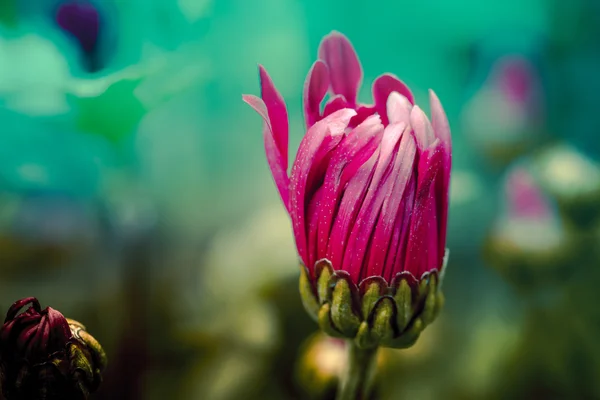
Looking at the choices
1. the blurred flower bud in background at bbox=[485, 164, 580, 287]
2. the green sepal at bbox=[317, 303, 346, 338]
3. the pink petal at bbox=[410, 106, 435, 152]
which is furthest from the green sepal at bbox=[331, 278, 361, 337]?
the blurred flower bud in background at bbox=[485, 164, 580, 287]

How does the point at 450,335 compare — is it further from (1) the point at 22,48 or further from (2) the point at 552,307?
(1) the point at 22,48

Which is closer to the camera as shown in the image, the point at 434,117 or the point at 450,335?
the point at 434,117

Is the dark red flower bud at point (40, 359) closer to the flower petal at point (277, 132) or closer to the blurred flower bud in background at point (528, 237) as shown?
the flower petal at point (277, 132)

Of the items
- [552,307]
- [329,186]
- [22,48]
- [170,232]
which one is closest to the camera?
[329,186]

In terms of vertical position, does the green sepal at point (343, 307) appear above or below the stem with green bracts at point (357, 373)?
above

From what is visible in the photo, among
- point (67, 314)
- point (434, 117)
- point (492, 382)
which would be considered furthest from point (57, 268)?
point (492, 382)

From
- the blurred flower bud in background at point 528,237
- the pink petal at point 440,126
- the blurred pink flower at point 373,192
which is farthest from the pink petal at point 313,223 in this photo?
the blurred flower bud in background at point 528,237
